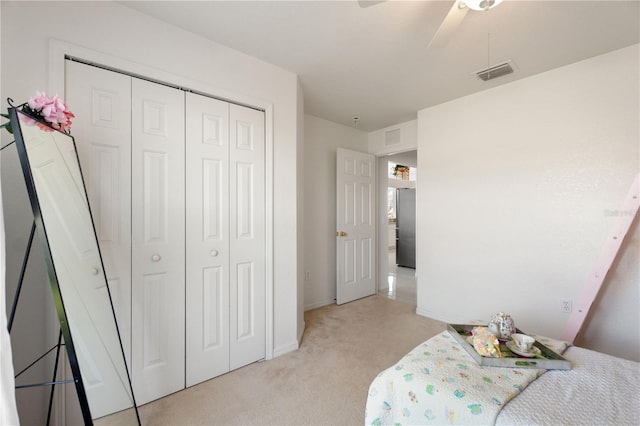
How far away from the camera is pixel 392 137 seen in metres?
3.90

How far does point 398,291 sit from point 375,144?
2369 mm

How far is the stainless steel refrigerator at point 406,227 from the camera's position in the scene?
6.00 m

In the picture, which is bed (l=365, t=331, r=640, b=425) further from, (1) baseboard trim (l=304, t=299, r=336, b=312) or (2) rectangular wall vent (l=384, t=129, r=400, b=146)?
(2) rectangular wall vent (l=384, t=129, r=400, b=146)

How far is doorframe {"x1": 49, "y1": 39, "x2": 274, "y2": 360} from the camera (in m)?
1.47

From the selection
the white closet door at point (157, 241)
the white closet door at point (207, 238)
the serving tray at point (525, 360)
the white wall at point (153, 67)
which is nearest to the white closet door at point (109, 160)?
the white closet door at point (157, 241)

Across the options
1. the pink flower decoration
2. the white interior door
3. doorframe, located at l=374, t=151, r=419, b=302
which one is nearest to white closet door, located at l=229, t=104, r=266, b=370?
the pink flower decoration

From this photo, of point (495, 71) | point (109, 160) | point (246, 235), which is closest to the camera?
point (109, 160)

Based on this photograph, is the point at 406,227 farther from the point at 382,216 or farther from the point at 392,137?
the point at 392,137

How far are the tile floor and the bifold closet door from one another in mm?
2405

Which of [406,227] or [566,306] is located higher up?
[406,227]

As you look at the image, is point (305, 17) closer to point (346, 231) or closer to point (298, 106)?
point (298, 106)

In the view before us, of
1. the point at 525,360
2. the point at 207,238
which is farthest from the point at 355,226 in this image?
the point at 525,360

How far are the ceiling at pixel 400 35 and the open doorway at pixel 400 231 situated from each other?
6.80ft

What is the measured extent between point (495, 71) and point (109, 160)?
308 cm
